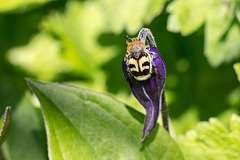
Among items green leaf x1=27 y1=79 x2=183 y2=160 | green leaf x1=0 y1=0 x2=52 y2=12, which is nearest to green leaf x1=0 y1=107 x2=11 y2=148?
green leaf x1=27 y1=79 x2=183 y2=160

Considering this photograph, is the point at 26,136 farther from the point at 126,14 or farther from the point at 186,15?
the point at 186,15

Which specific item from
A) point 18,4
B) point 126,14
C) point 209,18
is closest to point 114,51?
point 126,14

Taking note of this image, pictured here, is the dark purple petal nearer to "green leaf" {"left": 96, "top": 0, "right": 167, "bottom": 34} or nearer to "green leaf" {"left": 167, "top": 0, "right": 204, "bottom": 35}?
"green leaf" {"left": 167, "top": 0, "right": 204, "bottom": 35}

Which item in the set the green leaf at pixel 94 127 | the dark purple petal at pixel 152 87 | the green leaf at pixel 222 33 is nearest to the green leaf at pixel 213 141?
the green leaf at pixel 94 127

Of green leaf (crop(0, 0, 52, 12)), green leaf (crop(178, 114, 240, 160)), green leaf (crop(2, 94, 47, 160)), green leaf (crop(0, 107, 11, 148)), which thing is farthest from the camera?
green leaf (crop(0, 0, 52, 12))

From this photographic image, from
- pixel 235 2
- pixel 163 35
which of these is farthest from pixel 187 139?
pixel 163 35

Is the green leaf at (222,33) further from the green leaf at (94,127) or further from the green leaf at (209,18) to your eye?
the green leaf at (94,127)
